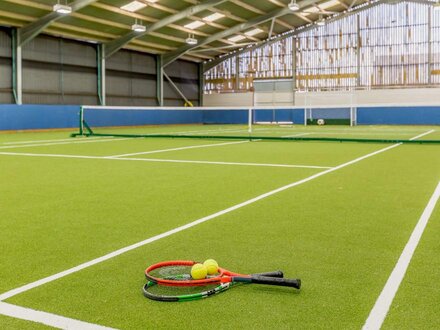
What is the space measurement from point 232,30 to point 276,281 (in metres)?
37.5

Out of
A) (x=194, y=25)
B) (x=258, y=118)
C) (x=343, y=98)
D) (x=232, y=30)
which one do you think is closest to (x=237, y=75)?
(x=258, y=118)

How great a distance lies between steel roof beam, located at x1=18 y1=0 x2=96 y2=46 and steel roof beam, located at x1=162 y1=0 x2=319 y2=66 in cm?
1384

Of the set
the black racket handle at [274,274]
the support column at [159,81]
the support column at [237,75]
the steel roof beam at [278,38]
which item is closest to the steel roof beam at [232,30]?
the support column at [159,81]

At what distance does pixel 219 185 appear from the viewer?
8.08 m

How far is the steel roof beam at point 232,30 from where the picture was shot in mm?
37250

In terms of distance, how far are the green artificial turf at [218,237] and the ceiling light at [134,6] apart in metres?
22.9

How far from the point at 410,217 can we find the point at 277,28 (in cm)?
3981

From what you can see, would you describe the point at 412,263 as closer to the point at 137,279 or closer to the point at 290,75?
the point at 137,279

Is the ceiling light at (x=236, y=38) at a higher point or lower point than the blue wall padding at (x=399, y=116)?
higher

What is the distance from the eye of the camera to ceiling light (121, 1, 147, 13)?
101 feet

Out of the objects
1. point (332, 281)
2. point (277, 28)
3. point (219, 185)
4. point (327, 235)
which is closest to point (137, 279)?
point (332, 281)

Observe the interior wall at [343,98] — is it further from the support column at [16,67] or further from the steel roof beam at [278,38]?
the support column at [16,67]

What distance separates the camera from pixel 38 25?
2981 cm

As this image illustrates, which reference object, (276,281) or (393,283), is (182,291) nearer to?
(276,281)
